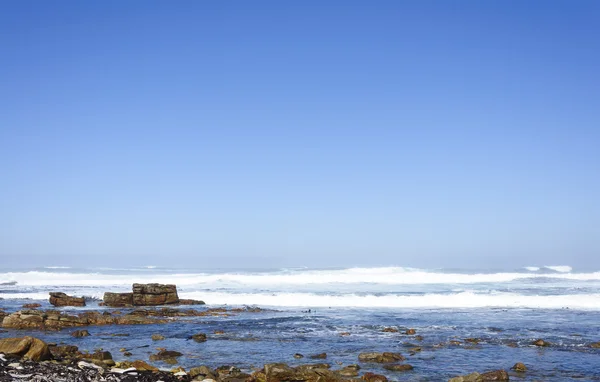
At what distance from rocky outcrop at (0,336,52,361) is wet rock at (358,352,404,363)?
11.0m

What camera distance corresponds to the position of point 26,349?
625 inches

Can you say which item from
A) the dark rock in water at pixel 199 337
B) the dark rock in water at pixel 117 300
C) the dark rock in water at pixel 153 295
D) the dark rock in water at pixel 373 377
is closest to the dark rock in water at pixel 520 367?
the dark rock in water at pixel 373 377

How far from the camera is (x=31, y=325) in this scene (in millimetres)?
25141

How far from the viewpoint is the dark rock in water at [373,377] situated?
1475cm

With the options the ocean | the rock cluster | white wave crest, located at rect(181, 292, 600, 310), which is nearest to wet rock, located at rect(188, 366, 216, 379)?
the ocean

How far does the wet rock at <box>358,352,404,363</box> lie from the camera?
1766 centimetres

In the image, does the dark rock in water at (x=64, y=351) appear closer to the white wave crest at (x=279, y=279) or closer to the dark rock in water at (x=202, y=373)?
the dark rock in water at (x=202, y=373)

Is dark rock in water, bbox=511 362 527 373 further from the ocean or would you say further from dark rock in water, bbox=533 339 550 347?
dark rock in water, bbox=533 339 550 347

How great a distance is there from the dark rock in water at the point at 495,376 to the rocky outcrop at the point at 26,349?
14.2 metres

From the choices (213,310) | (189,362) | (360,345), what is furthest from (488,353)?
(213,310)

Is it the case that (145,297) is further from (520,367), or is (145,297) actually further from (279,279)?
(279,279)

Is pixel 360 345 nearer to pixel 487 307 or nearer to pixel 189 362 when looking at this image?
pixel 189 362


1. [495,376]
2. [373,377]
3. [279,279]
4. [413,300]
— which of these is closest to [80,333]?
[373,377]

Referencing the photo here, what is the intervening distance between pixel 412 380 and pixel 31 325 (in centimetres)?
2034
